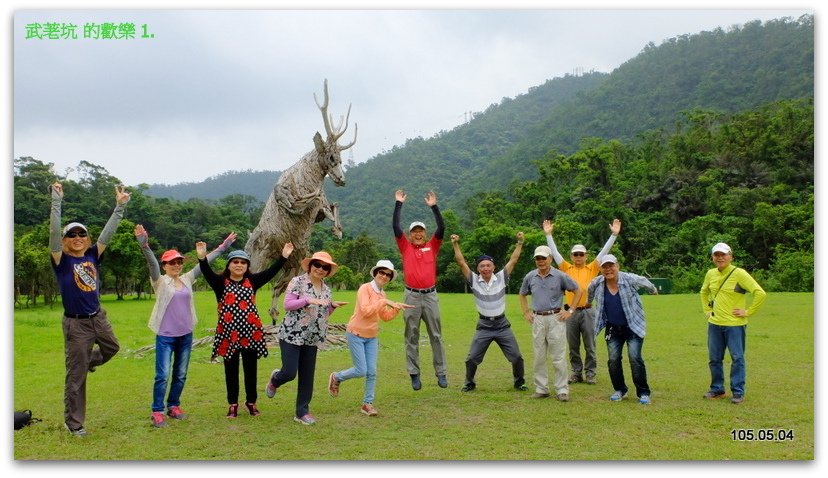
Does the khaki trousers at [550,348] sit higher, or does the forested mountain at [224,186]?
the forested mountain at [224,186]

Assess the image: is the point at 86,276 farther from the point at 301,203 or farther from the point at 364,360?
the point at 301,203

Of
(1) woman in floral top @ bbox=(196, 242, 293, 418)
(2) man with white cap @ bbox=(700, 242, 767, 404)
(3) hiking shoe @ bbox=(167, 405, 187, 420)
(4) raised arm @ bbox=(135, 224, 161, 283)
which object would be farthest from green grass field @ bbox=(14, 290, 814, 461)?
(4) raised arm @ bbox=(135, 224, 161, 283)

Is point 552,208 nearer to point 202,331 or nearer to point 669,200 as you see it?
point 669,200

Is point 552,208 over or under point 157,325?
over

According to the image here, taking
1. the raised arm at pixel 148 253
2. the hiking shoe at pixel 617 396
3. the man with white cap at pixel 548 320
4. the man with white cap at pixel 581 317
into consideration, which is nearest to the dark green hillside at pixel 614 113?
the man with white cap at pixel 581 317

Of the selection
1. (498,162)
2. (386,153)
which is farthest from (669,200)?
(386,153)

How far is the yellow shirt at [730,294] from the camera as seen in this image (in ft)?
19.9

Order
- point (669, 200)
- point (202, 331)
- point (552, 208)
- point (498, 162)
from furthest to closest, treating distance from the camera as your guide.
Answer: point (498, 162) < point (552, 208) < point (669, 200) < point (202, 331)

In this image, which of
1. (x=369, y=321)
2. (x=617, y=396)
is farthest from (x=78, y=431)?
(x=617, y=396)

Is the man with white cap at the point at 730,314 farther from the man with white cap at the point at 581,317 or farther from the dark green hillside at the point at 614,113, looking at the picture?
the dark green hillside at the point at 614,113

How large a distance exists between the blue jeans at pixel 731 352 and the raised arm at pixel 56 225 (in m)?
6.02

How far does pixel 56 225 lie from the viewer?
16.4 feet

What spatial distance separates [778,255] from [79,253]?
2593 centimetres

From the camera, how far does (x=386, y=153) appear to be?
184 feet
